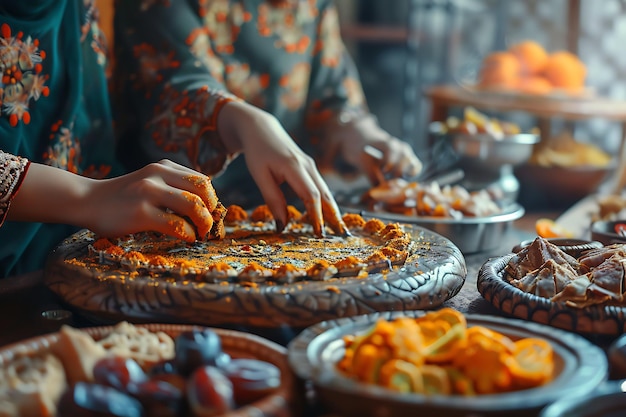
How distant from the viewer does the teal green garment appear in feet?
4.51

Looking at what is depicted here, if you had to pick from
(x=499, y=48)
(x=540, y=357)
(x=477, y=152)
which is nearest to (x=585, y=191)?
(x=477, y=152)

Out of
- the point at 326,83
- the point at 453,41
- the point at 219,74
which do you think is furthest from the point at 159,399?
the point at 453,41

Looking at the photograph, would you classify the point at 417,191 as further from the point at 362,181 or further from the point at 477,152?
the point at 477,152

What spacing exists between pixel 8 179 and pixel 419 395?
0.71 metres

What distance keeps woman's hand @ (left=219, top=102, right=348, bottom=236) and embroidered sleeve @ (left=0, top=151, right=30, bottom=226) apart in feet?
1.30

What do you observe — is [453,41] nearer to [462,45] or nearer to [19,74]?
[462,45]

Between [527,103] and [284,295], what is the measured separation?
7.02 feet

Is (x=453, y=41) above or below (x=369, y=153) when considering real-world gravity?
below

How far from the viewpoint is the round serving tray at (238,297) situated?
0.90m

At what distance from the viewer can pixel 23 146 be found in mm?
1432

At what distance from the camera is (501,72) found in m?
3.03

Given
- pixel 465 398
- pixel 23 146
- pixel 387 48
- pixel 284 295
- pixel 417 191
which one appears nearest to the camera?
pixel 465 398

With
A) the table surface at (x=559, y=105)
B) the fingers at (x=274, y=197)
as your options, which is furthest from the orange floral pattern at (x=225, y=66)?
the table surface at (x=559, y=105)

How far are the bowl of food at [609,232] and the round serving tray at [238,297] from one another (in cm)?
48
